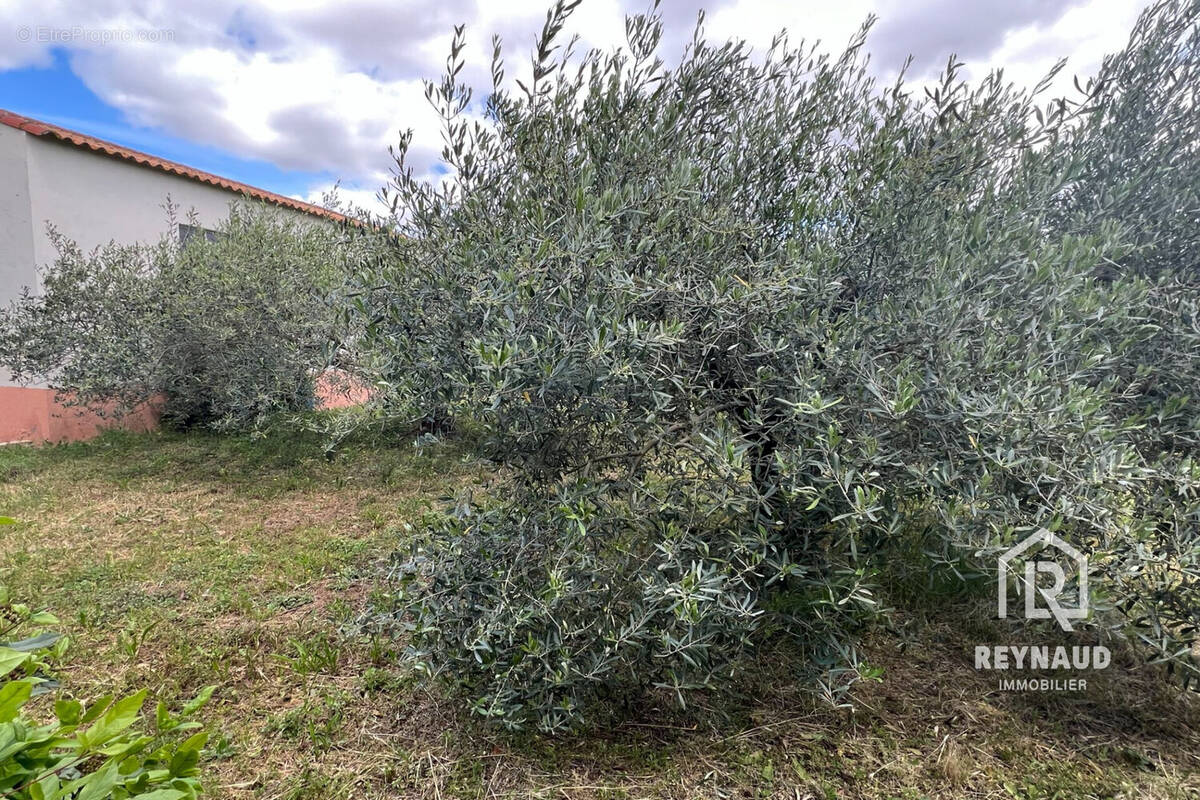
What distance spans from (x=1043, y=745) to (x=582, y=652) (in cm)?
200

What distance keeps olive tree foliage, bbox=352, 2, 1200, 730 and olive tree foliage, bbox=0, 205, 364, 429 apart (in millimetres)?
4417

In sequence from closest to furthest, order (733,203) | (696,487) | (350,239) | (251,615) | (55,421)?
(696,487) → (733,203) → (350,239) → (251,615) → (55,421)

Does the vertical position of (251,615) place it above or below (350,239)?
below

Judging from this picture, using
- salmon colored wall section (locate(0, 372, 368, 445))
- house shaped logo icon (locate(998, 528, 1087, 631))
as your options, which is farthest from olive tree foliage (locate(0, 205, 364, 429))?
house shaped logo icon (locate(998, 528, 1087, 631))

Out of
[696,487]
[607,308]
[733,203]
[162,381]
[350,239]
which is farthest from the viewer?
[162,381]

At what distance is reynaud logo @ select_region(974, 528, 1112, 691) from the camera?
2.01 meters

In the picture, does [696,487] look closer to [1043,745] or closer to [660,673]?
[660,673]

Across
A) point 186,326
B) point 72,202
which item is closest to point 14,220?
point 72,202

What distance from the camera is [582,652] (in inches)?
85.3

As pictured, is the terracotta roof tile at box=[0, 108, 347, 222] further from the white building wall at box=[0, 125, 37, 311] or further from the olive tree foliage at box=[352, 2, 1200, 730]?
the olive tree foliage at box=[352, 2, 1200, 730]

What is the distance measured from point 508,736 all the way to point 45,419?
28.3 feet

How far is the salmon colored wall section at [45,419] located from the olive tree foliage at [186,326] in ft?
1.65

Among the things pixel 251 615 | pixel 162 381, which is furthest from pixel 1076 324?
pixel 162 381

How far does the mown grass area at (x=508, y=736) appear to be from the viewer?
2.24 metres
